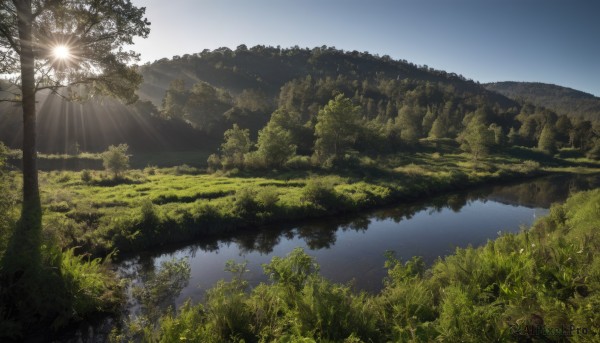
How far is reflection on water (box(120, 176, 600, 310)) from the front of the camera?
67.6ft

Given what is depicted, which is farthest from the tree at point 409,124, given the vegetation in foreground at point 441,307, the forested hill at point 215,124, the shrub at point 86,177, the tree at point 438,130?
the vegetation in foreground at point 441,307

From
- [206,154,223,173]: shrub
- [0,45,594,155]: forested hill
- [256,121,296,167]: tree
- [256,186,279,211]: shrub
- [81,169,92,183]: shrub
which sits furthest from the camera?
[0,45,594,155]: forested hill

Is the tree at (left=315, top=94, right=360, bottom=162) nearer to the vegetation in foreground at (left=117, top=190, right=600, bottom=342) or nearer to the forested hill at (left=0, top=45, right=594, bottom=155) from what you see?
the forested hill at (left=0, top=45, right=594, bottom=155)

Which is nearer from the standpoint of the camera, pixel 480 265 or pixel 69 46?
pixel 480 265

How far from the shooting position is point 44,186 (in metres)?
36.1

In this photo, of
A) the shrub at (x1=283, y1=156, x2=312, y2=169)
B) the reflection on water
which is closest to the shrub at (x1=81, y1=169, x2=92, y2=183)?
the reflection on water

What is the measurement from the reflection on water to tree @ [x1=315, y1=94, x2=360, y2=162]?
28.1m

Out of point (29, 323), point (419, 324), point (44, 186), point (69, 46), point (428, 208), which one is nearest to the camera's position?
point (419, 324)

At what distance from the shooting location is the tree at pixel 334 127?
67.9 m

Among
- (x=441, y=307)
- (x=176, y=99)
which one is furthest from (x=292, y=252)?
(x=176, y=99)

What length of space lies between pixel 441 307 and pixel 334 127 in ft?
194

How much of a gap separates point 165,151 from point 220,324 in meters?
82.1

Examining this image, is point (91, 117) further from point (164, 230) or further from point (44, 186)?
point (164, 230)

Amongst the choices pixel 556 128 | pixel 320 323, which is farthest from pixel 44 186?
pixel 556 128
